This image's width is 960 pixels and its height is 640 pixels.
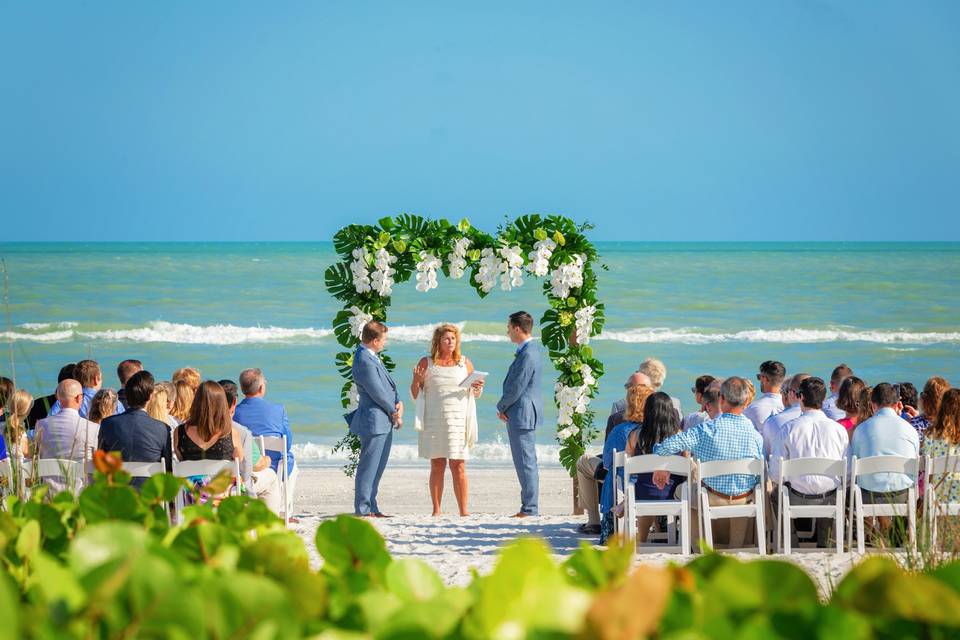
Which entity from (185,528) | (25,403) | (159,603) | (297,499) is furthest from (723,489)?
(159,603)

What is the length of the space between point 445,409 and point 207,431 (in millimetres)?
2772

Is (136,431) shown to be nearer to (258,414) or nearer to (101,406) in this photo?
(101,406)

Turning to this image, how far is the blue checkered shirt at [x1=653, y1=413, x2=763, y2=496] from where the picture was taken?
680cm

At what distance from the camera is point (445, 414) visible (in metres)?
9.27

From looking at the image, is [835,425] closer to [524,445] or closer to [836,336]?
[524,445]

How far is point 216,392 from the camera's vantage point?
6.87m

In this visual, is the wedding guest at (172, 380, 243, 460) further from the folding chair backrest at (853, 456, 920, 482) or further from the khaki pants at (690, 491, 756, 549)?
the folding chair backrest at (853, 456, 920, 482)

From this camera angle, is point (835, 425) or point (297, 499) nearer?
point (835, 425)

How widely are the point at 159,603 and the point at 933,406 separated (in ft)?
23.2

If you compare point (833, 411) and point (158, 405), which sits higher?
point (158, 405)

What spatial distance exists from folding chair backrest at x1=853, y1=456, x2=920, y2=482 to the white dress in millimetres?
3491

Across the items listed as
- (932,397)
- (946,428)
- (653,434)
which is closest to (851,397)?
(932,397)

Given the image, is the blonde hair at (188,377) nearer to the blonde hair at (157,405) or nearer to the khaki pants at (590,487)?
the blonde hair at (157,405)

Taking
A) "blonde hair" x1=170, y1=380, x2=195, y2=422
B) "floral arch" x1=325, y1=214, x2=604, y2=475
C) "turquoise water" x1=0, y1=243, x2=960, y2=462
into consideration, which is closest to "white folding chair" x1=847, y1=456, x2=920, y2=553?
"floral arch" x1=325, y1=214, x2=604, y2=475
